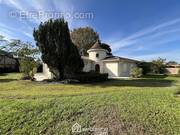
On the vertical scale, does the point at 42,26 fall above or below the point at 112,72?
above

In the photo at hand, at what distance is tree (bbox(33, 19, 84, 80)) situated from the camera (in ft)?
58.6

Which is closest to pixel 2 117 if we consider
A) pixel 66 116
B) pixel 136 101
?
pixel 66 116

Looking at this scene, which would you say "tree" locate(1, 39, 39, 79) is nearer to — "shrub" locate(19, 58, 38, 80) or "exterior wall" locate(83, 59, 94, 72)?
"shrub" locate(19, 58, 38, 80)

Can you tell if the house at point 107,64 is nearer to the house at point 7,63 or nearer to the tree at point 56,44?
the tree at point 56,44

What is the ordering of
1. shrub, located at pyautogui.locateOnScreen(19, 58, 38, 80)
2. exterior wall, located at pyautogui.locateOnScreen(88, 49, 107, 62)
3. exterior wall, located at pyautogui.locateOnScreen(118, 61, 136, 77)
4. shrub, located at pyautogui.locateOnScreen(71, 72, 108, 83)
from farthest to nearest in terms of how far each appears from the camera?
exterior wall, located at pyautogui.locateOnScreen(88, 49, 107, 62), exterior wall, located at pyautogui.locateOnScreen(118, 61, 136, 77), shrub, located at pyautogui.locateOnScreen(19, 58, 38, 80), shrub, located at pyautogui.locateOnScreen(71, 72, 108, 83)

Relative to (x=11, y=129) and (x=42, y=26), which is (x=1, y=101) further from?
(x=42, y=26)

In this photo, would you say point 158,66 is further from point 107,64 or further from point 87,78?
point 87,78

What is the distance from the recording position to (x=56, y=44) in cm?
1780

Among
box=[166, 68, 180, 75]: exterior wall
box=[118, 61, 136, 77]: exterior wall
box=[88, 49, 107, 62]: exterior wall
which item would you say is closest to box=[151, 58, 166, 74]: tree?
box=[166, 68, 180, 75]: exterior wall

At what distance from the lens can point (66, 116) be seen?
7.11m

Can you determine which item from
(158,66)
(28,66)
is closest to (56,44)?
(28,66)

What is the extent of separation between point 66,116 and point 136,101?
3727mm

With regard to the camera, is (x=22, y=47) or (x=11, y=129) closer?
(x=11, y=129)

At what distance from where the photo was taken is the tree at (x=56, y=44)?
1786cm
